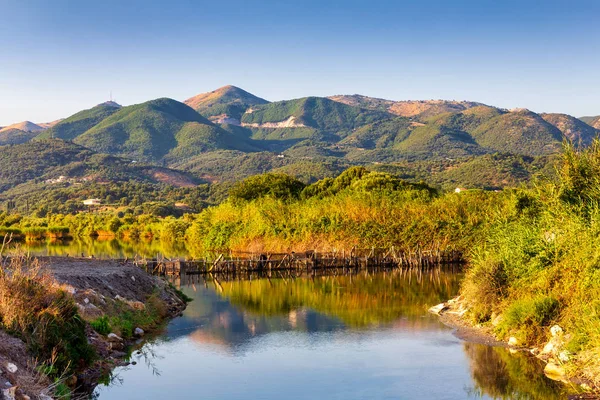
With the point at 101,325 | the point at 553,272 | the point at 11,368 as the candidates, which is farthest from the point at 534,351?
the point at 11,368

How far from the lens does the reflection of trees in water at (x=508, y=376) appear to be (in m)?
14.7

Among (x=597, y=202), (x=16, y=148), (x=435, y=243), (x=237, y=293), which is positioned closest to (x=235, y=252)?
(x=435, y=243)

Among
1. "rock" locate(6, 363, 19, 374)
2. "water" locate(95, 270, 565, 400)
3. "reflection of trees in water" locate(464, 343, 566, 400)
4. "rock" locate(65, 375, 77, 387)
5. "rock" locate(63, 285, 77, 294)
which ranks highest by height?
"rock" locate(63, 285, 77, 294)

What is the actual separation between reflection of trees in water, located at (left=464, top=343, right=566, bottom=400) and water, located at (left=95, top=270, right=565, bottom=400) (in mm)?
22

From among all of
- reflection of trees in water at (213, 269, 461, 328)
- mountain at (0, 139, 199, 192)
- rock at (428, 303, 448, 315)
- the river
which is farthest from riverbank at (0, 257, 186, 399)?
mountain at (0, 139, 199, 192)

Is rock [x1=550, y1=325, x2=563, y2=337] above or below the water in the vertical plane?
above

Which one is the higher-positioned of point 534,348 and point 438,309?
point 534,348

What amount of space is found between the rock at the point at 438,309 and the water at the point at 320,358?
0.59m

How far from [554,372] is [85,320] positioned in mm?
10716

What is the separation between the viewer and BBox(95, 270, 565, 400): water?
15039mm

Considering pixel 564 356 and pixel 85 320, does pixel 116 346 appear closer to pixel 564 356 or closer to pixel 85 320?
pixel 85 320

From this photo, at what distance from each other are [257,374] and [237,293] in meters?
13.9

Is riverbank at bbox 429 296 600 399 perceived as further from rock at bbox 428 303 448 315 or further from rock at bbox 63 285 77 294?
rock at bbox 63 285 77 294

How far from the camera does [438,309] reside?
2427 centimetres
